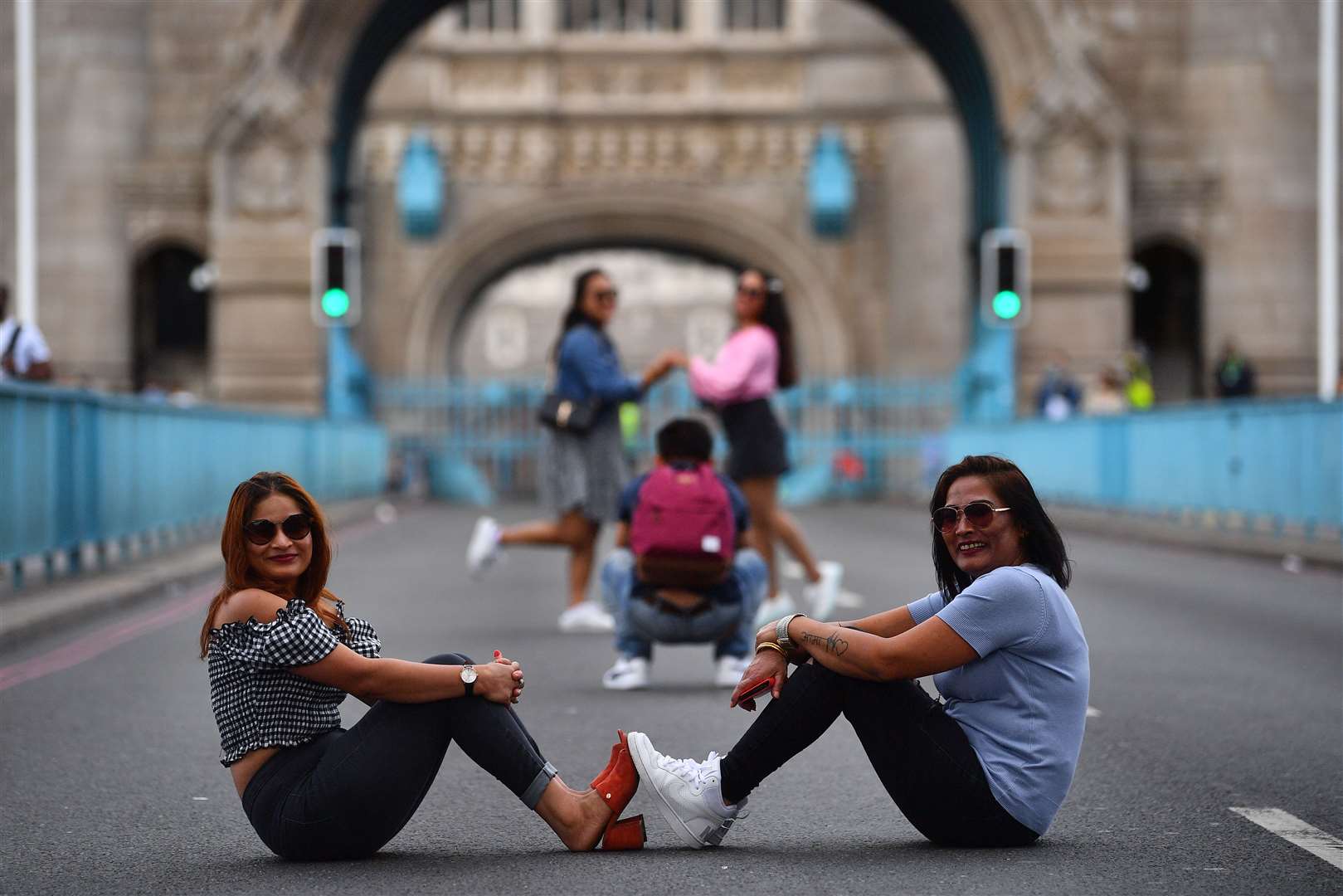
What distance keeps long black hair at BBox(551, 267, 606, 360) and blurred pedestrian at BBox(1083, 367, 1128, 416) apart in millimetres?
13371

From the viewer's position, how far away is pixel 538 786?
521 cm

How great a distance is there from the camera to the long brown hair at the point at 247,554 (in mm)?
4988

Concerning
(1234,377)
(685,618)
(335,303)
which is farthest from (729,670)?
(1234,377)

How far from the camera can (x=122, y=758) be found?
719 cm

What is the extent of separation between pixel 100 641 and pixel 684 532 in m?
4.10

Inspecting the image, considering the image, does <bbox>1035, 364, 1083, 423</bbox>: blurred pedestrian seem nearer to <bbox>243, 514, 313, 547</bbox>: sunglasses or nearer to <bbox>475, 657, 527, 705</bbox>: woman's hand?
<bbox>475, 657, 527, 705</bbox>: woman's hand

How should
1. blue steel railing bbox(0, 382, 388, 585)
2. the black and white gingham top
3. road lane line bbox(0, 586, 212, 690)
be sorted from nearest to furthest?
the black and white gingham top → road lane line bbox(0, 586, 212, 690) → blue steel railing bbox(0, 382, 388, 585)

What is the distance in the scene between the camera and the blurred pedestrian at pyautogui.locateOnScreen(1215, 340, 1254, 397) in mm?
28906

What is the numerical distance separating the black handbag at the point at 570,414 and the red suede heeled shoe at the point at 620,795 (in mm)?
6066

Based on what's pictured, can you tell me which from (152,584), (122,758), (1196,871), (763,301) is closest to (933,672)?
(1196,871)

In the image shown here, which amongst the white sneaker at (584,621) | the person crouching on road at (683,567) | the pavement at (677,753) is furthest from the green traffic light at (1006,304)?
the person crouching on road at (683,567)

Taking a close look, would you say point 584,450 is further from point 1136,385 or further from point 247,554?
point 1136,385

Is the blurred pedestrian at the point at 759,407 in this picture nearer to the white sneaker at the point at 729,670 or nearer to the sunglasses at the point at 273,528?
the white sneaker at the point at 729,670

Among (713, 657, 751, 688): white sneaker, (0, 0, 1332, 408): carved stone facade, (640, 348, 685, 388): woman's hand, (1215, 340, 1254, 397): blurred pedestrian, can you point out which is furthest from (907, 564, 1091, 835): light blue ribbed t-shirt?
(1215, 340, 1254, 397): blurred pedestrian
